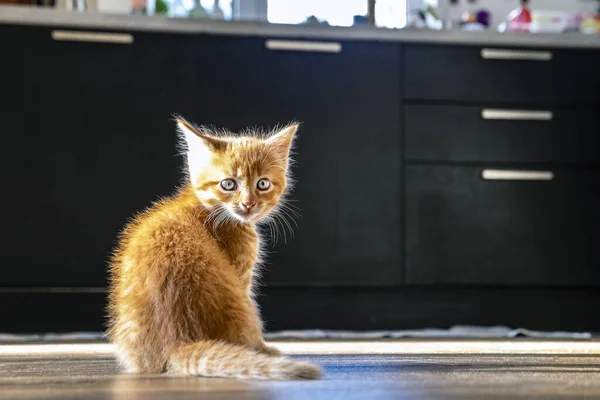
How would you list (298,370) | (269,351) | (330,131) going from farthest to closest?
(330,131) → (269,351) → (298,370)

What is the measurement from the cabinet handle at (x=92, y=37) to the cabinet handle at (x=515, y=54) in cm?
121

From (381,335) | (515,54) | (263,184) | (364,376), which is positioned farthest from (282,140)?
(515,54)

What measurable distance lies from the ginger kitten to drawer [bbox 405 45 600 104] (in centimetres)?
140

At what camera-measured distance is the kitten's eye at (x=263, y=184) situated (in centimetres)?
151

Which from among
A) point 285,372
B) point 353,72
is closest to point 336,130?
point 353,72

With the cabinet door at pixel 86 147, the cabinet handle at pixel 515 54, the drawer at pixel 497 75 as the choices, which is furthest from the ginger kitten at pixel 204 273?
the cabinet handle at pixel 515 54

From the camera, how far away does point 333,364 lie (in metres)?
1.57

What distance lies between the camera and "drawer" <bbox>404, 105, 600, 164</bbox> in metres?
2.84

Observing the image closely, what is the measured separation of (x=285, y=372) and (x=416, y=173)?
1.73 m

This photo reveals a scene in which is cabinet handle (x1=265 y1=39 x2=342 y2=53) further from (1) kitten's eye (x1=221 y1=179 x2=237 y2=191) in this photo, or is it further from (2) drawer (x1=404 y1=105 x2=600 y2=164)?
(1) kitten's eye (x1=221 y1=179 x2=237 y2=191)

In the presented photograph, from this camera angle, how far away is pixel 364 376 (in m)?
1.37

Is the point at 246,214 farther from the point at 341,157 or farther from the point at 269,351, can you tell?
the point at 341,157

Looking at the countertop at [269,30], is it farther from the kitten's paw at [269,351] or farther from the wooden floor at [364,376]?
the kitten's paw at [269,351]

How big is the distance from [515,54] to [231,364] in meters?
2.00
